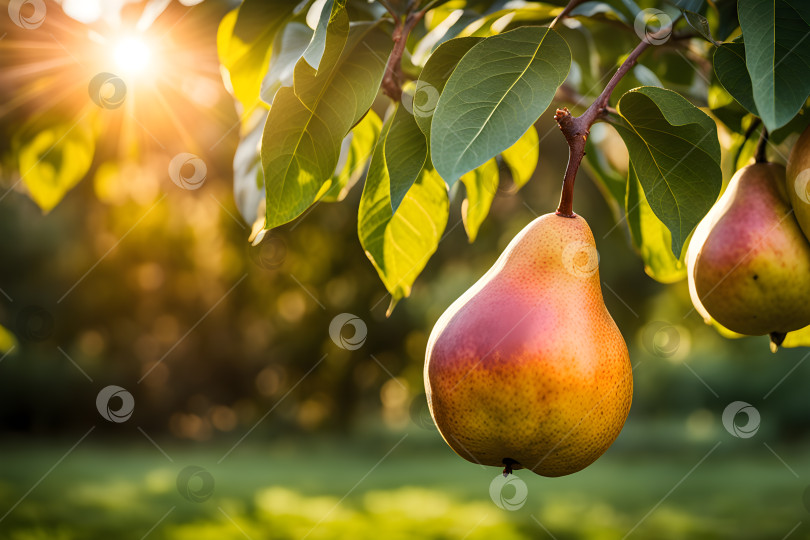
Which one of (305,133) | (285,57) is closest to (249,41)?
(285,57)

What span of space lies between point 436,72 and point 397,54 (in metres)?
0.14

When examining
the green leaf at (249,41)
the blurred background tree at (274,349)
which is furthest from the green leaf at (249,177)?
the blurred background tree at (274,349)

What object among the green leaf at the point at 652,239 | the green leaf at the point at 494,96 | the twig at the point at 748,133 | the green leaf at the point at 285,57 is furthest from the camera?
the green leaf at the point at 652,239

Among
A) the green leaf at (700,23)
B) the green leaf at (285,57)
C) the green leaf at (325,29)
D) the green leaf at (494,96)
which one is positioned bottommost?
the green leaf at (700,23)

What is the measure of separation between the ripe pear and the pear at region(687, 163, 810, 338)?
0.10 feet

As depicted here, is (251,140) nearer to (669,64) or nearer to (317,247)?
(669,64)

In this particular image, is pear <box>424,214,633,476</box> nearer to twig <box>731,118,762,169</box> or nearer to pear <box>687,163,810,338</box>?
pear <box>687,163,810,338</box>

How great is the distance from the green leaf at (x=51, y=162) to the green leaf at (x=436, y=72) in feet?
2.82

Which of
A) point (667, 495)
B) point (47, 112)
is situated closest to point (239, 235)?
point (667, 495)

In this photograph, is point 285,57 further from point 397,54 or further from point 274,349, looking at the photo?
point 274,349

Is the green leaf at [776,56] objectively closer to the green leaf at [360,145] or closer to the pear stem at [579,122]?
the pear stem at [579,122]

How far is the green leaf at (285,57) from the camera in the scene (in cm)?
82

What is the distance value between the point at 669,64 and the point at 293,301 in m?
8.68

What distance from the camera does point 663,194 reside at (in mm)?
760
